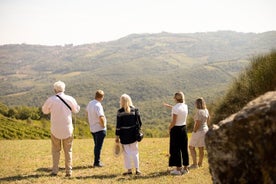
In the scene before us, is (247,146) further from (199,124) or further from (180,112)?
(199,124)

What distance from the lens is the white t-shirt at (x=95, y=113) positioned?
39.6ft

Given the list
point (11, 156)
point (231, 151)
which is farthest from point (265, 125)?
point (11, 156)

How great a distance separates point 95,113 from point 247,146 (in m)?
7.35

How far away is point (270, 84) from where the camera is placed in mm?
17422

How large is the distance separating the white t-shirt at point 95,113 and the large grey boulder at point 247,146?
6.51 m

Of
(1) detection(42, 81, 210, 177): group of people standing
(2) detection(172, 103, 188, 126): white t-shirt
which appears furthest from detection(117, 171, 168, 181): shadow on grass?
(2) detection(172, 103, 188, 126): white t-shirt

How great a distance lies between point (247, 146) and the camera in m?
5.55

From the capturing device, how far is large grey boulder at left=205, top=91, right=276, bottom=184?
536cm

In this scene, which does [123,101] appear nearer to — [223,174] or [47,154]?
[223,174]

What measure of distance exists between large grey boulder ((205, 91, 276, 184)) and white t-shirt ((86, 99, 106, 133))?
6.51 meters

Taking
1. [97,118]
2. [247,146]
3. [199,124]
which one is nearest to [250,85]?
[199,124]

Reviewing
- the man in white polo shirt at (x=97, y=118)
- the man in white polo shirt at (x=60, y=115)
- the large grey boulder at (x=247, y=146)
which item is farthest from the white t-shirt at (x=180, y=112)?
the large grey boulder at (x=247, y=146)

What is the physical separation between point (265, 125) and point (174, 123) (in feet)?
17.6

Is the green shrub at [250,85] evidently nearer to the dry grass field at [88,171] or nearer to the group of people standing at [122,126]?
the dry grass field at [88,171]
